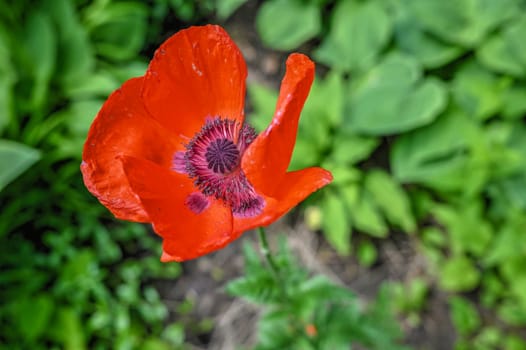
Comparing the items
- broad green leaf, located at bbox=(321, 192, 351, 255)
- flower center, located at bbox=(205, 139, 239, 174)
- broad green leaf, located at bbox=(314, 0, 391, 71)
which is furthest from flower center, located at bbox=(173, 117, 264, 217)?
broad green leaf, located at bbox=(314, 0, 391, 71)

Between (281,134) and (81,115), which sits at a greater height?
(281,134)

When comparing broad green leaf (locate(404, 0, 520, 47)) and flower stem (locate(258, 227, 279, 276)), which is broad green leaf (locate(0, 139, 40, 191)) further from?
broad green leaf (locate(404, 0, 520, 47))

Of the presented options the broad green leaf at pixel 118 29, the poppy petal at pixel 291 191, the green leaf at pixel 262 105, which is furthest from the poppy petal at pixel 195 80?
the broad green leaf at pixel 118 29

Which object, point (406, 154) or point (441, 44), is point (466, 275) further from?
point (441, 44)

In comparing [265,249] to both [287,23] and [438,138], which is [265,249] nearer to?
[438,138]

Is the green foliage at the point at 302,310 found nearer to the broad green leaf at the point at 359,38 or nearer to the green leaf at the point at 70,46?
the broad green leaf at the point at 359,38

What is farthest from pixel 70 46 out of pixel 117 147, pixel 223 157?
pixel 223 157

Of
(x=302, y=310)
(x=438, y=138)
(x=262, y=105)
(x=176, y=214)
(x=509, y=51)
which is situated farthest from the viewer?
(x=262, y=105)
